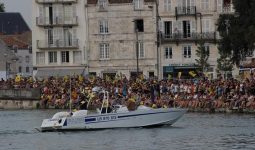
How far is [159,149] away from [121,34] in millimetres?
66996

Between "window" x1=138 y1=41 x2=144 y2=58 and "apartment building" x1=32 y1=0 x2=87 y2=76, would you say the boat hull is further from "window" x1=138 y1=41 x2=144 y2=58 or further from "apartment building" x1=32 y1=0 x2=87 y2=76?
"apartment building" x1=32 y1=0 x2=87 y2=76

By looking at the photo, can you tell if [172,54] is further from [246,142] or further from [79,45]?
[246,142]

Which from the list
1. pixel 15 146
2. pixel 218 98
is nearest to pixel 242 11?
pixel 218 98

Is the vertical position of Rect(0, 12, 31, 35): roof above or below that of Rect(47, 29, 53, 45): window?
above

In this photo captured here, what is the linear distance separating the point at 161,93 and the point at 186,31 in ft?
110

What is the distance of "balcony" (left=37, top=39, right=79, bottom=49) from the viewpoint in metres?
125

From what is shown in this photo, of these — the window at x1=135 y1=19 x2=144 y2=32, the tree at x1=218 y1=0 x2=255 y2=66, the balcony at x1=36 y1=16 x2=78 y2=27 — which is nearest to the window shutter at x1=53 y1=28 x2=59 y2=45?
the balcony at x1=36 y1=16 x2=78 y2=27

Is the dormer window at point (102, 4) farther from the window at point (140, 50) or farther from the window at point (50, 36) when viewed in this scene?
the window at point (50, 36)

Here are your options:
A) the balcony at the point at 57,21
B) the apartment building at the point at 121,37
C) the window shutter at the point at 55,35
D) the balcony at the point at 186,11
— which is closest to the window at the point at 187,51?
the apartment building at the point at 121,37

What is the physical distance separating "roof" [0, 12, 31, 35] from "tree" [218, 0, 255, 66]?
82554mm

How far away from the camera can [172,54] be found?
121688mm

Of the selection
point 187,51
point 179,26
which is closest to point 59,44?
point 179,26

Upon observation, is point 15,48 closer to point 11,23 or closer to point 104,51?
point 11,23

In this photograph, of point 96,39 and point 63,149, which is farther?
point 96,39
